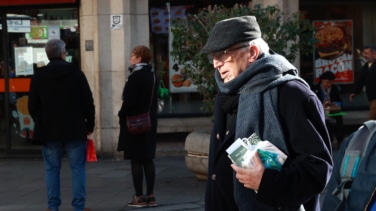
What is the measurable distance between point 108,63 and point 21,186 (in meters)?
2.95

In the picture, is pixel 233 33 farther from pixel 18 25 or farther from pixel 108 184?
pixel 18 25

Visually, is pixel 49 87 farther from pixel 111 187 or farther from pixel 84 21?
pixel 84 21

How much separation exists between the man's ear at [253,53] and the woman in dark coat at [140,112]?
5134 millimetres

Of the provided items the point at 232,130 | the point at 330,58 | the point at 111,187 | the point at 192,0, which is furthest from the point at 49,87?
the point at 330,58

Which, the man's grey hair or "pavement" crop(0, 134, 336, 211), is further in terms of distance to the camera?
"pavement" crop(0, 134, 336, 211)

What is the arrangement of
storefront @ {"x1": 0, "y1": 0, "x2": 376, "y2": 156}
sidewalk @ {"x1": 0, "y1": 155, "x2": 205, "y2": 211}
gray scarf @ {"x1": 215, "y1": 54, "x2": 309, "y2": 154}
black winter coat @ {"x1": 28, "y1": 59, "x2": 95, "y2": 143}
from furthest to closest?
storefront @ {"x1": 0, "y1": 0, "x2": 376, "y2": 156} → sidewalk @ {"x1": 0, "y1": 155, "x2": 205, "y2": 211} → black winter coat @ {"x1": 28, "y1": 59, "x2": 95, "y2": 143} → gray scarf @ {"x1": 215, "y1": 54, "x2": 309, "y2": 154}

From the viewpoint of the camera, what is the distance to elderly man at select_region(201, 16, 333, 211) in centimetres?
342

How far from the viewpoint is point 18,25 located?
528 inches

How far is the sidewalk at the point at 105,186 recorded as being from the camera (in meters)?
9.28


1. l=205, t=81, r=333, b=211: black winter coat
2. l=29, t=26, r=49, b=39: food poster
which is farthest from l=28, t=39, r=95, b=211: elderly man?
l=29, t=26, r=49, b=39: food poster

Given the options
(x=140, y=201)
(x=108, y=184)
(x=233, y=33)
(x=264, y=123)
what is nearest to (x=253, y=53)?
(x=233, y=33)

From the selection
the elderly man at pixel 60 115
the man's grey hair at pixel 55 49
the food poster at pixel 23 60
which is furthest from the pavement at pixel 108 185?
the man's grey hair at pixel 55 49

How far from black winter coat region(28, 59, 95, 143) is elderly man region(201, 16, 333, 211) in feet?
14.7

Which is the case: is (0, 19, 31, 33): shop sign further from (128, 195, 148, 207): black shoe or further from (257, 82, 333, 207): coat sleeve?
(257, 82, 333, 207): coat sleeve
